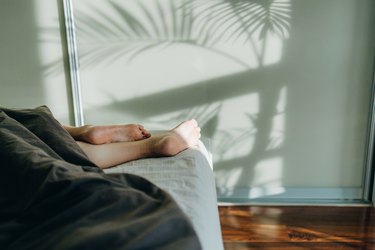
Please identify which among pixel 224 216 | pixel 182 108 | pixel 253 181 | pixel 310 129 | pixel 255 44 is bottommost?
pixel 224 216

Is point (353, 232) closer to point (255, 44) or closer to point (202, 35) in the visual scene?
point (255, 44)

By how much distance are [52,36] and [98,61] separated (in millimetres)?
262

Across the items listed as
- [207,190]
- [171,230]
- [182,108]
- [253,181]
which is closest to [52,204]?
[171,230]

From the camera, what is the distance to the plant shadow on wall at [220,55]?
70.5 inches

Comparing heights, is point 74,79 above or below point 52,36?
below

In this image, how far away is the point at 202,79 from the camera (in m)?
1.88

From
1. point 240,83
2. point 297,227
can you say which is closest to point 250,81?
point 240,83

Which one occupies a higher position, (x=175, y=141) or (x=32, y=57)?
(x=32, y=57)

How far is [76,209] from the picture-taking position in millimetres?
652

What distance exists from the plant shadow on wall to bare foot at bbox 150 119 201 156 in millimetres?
584

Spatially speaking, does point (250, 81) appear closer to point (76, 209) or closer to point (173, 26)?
point (173, 26)

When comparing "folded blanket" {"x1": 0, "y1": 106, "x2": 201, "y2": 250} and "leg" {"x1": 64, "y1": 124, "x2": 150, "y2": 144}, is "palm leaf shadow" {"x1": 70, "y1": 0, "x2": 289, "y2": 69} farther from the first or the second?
"folded blanket" {"x1": 0, "y1": 106, "x2": 201, "y2": 250}

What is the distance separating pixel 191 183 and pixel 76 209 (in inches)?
14.4

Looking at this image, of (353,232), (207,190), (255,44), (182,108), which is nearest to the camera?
(207,190)
